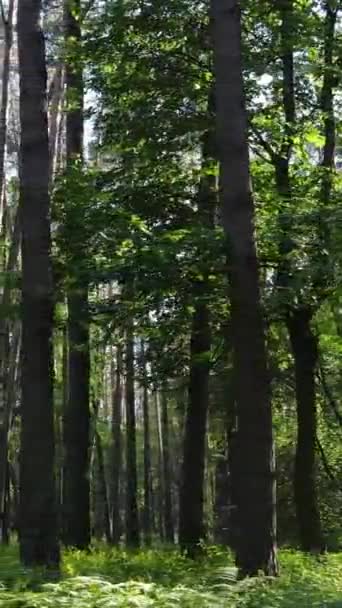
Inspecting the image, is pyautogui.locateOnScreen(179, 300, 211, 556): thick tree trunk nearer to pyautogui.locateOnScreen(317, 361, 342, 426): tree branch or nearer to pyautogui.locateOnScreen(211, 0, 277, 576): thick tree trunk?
pyautogui.locateOnScreen(317, 361, 342, 426): tree branch

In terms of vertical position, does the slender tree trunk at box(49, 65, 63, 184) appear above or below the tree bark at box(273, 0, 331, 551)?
above

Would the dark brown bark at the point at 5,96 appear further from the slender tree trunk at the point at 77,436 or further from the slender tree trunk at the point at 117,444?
the slender tree trunk at the point at 117,444

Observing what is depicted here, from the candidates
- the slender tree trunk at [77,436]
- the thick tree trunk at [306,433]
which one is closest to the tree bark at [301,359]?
the thick tree trunk at [306,433]

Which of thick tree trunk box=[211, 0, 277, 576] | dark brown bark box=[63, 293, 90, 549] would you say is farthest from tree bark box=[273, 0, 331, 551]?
dark brown bark box=[63, 293, 90, 549]

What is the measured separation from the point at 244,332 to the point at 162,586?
3108 mm

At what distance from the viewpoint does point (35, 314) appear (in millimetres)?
Result: 11164

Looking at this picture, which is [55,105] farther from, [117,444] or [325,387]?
[117,444]

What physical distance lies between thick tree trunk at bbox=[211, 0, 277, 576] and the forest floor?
1.80 feet

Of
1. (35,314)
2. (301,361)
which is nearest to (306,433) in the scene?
(301,361)

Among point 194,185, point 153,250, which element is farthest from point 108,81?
point 153,250

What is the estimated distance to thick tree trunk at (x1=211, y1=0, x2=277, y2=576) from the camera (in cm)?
1070

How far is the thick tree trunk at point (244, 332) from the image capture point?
1070 centimetres

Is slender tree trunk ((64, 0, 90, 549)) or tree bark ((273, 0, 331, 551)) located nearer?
tree bark ((273, 0, 331, 551))

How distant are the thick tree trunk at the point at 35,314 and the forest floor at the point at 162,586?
59 cm
